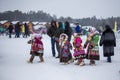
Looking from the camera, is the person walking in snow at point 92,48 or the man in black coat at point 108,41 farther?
the man in black coat at point 108,41

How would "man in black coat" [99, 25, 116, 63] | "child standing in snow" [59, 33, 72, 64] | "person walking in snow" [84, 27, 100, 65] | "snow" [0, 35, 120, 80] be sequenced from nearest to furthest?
"snow" [0, 35, 120, 80], "person walking in snow" [84, 27, 100, 65], "child standing in snow" [59, 33, 72, 64], "man in black coat" [99, 25, 116, 63]

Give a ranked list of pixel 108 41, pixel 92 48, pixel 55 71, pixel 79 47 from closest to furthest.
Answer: pixel 55 71
pixel 92 48
pixel 79 47
pixel 108 41

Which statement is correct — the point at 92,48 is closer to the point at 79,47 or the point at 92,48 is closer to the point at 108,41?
the point at 79,47

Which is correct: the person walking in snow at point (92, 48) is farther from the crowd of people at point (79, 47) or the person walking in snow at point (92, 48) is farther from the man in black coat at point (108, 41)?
the man in black coat at point (108, 41)

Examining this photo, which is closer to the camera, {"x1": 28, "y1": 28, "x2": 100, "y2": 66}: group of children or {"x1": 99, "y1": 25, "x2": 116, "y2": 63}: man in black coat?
{"x1": 28, "y1": 28, "x2": 100, "y2": 66}: group of children

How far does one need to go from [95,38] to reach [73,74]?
2837 millimetres

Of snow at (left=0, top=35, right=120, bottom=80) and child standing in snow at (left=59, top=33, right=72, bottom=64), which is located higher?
child standing in snow at (left=59, top=33, right=72, bottom=64)

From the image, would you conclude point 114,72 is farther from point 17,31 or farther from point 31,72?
point 17,31

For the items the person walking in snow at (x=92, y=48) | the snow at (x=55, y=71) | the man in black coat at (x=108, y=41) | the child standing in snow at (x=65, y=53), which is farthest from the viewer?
the man in black coat at (x=108, y=41)

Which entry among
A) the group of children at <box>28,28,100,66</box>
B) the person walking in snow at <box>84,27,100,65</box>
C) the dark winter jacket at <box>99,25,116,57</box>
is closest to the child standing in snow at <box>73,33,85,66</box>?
the group of children at <box>28,28,100,66</box>

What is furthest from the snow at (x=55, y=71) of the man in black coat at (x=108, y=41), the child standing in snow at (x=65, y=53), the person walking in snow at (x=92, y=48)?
the man in black coat at (x=108, y=41)

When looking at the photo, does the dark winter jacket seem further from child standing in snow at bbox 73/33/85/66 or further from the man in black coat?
child standing in snow at bbox 73/33/85/66

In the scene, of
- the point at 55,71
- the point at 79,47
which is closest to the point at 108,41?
the point at 79,47

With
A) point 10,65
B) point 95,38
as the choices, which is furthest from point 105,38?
point 10,65
